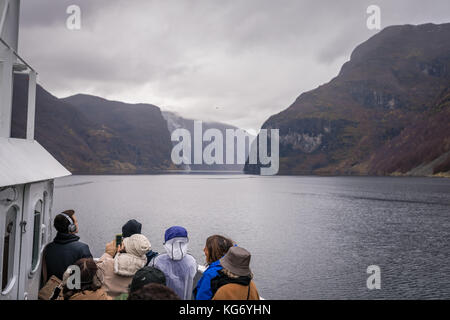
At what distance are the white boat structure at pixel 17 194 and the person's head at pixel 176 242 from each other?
2556mm

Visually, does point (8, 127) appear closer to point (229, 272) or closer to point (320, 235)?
point (229, 272)

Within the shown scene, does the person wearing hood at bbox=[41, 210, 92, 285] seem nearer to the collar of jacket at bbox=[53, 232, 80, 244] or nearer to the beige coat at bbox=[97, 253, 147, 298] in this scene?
the collar of jacket at bbox=[53, 232, 80, 244]

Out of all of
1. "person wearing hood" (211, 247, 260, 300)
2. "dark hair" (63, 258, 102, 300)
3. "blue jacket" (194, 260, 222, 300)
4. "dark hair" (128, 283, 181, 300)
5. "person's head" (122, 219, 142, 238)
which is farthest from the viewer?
"person's head" (122, 219, 142, 238)

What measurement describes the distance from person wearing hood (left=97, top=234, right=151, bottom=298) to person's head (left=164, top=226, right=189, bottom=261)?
548mm

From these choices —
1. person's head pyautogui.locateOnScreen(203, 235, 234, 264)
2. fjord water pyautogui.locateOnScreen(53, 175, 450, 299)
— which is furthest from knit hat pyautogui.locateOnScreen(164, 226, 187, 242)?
fjord water pyautogui.locateOnScreen(53, 175, 450, 299)

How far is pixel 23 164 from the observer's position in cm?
630

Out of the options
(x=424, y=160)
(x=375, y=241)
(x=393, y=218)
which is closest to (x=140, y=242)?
(x=375, y=241)

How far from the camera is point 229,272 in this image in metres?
4.77

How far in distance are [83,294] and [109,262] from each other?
1.94m

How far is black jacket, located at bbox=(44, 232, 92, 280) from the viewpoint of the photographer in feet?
22.0

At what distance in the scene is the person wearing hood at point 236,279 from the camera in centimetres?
466

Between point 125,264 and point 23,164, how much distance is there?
268 centimetres

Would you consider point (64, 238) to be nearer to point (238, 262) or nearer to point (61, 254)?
point (61, 254)

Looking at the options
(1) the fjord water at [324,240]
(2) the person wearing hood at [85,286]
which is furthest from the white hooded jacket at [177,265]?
(1) the fjord water at [324,240]
